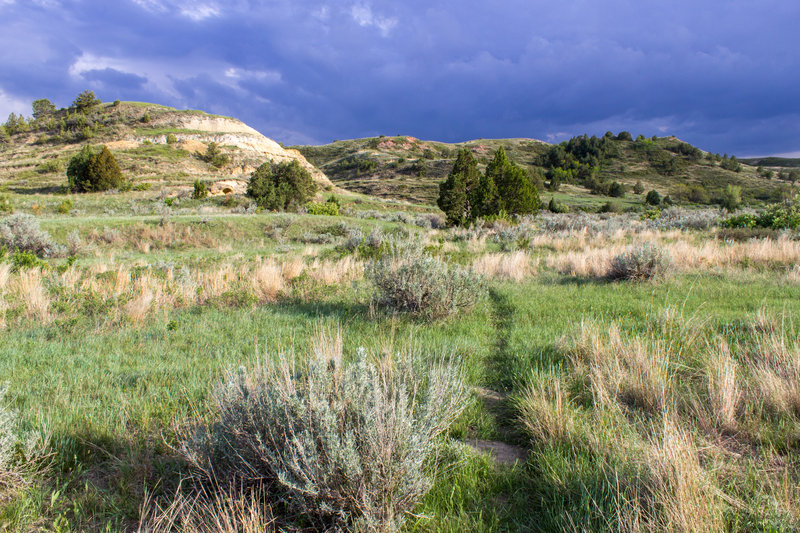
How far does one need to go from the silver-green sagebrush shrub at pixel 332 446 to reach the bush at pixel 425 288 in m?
3.13

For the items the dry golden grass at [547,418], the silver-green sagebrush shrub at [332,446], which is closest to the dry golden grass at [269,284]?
the silver-green sagebrush shrub at [332,446]

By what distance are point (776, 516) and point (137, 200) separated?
31.6 m

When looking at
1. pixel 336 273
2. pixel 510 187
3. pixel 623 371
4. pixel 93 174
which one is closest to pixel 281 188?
pixel 510 187

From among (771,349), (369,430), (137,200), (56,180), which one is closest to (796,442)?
(771,349)

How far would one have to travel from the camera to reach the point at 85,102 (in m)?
60.7

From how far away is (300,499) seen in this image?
1811 mm

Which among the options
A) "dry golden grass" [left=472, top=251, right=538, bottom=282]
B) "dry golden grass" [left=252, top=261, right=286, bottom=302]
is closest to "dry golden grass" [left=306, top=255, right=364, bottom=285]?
"dry golden grass" [left=252, top=261, right=286, bottom=302]

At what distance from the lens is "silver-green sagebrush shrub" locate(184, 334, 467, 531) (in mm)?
1822

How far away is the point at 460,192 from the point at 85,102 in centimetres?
6681

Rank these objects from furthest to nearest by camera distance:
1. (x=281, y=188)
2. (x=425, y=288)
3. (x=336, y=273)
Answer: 1. (x=281, y=188)
2. (x=336, y=273)
3. (x=425, y=288)

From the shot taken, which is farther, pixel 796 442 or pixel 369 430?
pixel 796 442

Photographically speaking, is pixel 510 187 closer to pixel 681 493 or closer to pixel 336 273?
pixel 336 273

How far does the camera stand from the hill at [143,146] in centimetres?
3716

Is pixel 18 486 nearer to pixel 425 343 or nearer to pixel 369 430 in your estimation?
pixel 369 430
